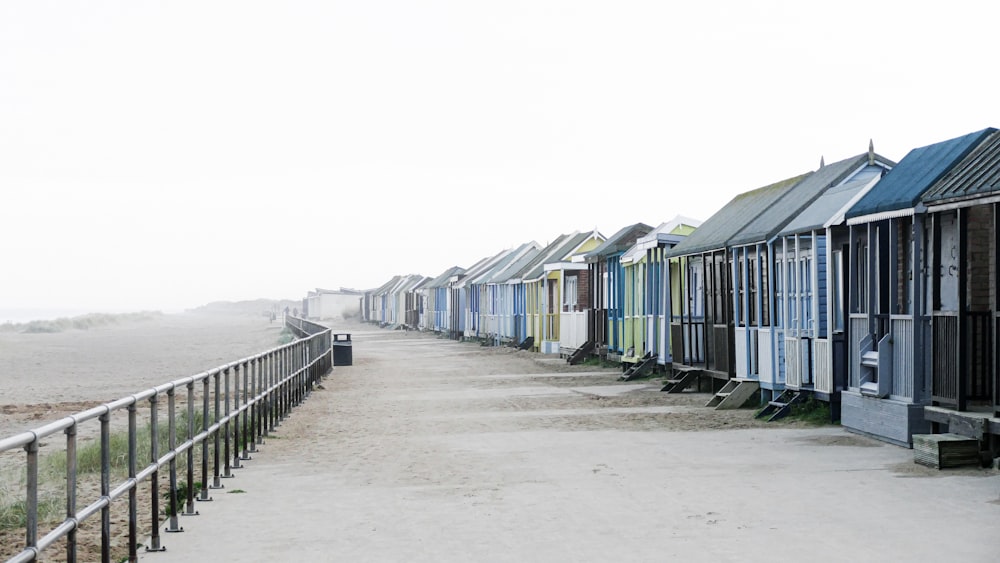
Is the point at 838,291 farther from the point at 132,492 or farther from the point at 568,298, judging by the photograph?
the point at 568,298

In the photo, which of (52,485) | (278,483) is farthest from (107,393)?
(278,483)

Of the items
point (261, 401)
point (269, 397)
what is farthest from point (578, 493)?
point (269, 397)

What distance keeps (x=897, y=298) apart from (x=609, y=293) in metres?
18.6

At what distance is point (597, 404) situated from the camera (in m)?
20.3

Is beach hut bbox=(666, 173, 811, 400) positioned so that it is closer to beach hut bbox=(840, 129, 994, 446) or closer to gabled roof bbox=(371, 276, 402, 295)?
beach hut bbox=(840, 129, 994, 446)

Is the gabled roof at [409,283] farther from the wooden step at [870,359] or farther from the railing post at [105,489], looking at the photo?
the railing post at [105,489]

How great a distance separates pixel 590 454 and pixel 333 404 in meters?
8.96

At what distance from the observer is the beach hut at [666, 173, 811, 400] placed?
20.9 metres

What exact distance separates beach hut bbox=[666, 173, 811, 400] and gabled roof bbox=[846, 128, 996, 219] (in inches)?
216

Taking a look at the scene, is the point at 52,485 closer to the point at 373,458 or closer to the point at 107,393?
the point at 373,458

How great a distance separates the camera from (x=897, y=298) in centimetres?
1449

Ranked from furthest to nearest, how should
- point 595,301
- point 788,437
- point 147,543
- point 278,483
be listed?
point 595,301
point 788,437
point 278,483
point 147,543

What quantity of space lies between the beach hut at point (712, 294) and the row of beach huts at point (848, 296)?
0.04m

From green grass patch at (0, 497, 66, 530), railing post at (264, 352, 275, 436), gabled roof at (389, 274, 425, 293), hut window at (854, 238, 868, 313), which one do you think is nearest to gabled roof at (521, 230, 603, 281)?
hut window at (854, 238, 868, 313)
